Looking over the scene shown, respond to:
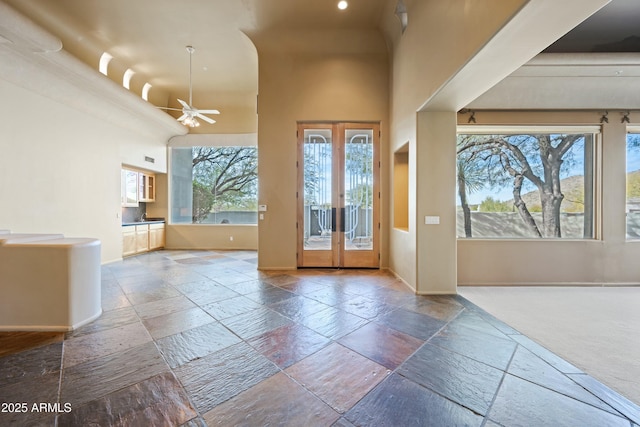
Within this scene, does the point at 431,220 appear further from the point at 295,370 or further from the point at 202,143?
the point at 202,143

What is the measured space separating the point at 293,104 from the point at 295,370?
4.48 metres

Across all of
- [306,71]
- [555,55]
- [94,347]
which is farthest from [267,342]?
[555,55]

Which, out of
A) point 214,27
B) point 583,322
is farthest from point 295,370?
point 214,27

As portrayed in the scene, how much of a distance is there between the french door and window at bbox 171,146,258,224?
320cm

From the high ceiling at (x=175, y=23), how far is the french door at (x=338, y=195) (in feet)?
6.02

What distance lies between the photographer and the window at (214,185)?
24.9 feet

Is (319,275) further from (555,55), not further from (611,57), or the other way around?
(611,57)

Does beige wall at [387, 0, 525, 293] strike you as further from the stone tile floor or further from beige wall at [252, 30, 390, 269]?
the stone tile floor

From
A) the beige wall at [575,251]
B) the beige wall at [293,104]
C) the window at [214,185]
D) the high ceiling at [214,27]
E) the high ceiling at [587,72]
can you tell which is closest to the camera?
the high ceiling at [587,72]


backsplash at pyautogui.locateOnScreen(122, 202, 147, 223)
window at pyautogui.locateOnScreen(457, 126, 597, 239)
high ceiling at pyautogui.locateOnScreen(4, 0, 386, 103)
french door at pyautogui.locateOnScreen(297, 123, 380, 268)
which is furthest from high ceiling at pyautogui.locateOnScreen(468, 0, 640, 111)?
backsplash at pyautogui.locateOnScreen(122, 202, 147, 223)

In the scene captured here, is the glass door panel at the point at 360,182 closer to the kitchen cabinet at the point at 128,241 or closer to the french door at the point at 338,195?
the french door at the point at 338,195

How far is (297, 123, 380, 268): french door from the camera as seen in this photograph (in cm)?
487

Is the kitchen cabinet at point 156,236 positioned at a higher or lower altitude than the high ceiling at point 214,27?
lower

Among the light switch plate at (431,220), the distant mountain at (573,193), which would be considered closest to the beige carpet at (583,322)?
the light switch plate at (431,220)
